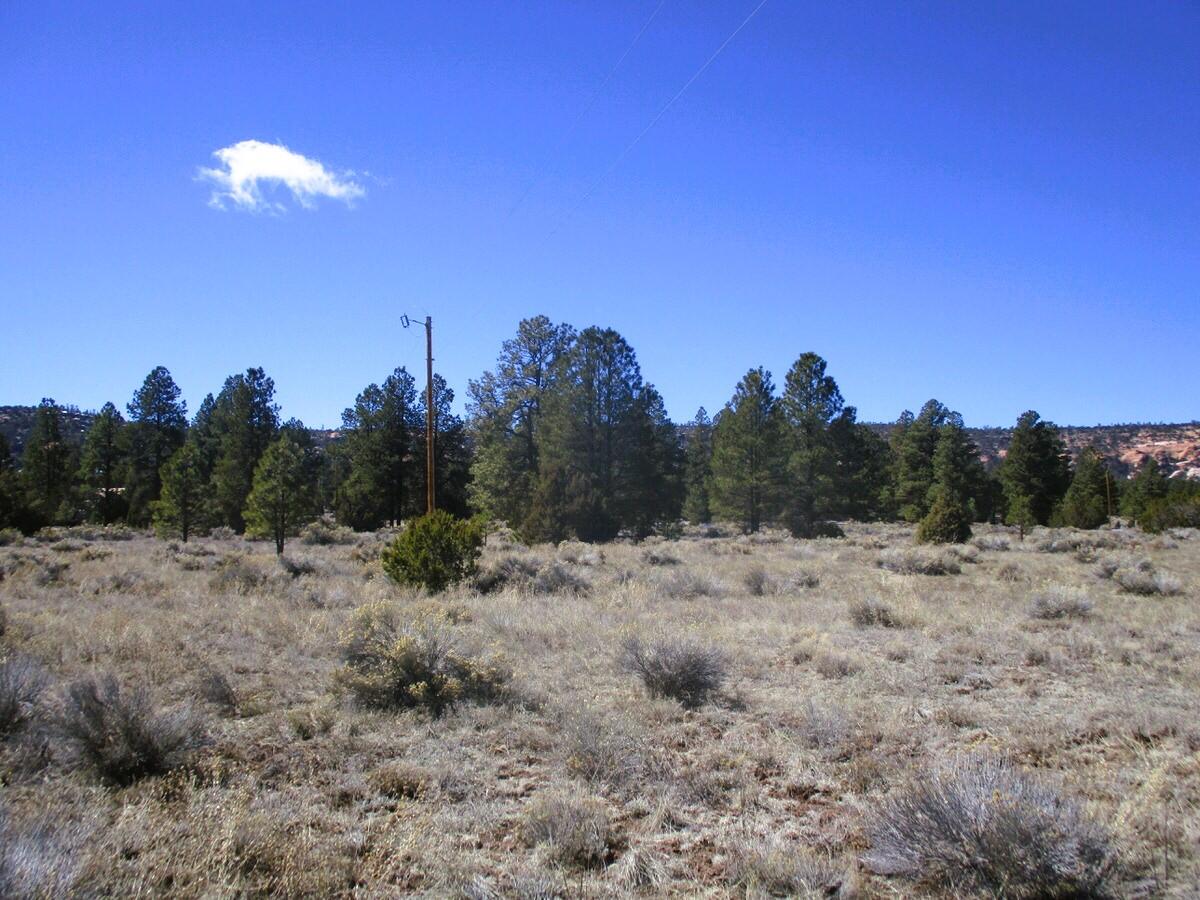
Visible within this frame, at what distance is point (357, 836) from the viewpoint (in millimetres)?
4223

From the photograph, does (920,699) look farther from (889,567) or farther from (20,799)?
(889,567)

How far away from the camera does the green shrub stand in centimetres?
1531

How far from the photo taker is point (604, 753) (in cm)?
546

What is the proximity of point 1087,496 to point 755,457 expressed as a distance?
22.4 metres

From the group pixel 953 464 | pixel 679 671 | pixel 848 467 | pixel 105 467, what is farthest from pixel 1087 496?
pixel 105 467

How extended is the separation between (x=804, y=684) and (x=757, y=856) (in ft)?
13.3

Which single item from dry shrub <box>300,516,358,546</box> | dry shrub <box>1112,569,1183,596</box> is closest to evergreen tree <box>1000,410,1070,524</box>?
dry shrub <box>1112,569,1183,596</box>

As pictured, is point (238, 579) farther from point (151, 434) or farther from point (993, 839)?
point (151, 434)

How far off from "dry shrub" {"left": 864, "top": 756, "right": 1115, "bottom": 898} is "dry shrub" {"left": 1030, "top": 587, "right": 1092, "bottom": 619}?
27.9ft

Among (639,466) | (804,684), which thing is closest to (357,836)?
(804,684)

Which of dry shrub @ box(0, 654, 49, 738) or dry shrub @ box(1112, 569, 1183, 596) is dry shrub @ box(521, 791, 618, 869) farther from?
dry shrub @ box(1112, 569, 1183, 596)

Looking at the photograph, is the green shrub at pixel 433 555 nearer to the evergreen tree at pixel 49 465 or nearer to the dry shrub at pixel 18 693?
the dry shrub at pixel 18 693

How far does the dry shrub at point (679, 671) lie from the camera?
7.32 metres

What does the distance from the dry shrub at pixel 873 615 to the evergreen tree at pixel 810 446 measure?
1018 inches
